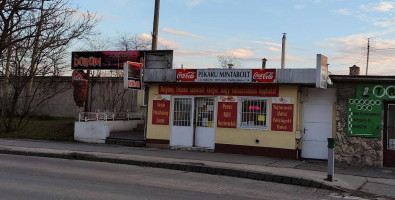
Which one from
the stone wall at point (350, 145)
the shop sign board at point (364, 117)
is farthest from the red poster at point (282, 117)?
the shop sign board at point (364, 117)

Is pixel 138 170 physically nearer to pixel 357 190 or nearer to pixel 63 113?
pixel 357 190

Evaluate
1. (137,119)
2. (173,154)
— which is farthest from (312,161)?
(137,119)

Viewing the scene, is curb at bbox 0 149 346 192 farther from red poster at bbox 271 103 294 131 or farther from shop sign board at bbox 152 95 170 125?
red poster at bbox 271 103 294 131

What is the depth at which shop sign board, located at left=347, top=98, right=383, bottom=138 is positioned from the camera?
13.9 meters

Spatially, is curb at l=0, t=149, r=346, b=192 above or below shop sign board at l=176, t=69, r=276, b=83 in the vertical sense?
below

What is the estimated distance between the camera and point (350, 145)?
14172 millimetres

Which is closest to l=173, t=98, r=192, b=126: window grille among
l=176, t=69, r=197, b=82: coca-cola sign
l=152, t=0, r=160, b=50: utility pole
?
l=176, t=69, r=197, b=82: coca-cola sign

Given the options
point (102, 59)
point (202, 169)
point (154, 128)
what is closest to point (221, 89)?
point (154, 128)

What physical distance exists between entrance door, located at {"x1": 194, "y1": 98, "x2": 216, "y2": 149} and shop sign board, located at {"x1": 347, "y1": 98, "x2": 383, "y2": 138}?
5130mm

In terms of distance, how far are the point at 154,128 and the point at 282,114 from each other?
5.47 m

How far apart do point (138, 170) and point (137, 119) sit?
11.0 meters

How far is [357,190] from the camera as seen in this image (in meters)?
9.63

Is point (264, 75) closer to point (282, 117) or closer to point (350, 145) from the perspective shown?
point (282, 117)

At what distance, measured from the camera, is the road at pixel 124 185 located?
8.20 meters
